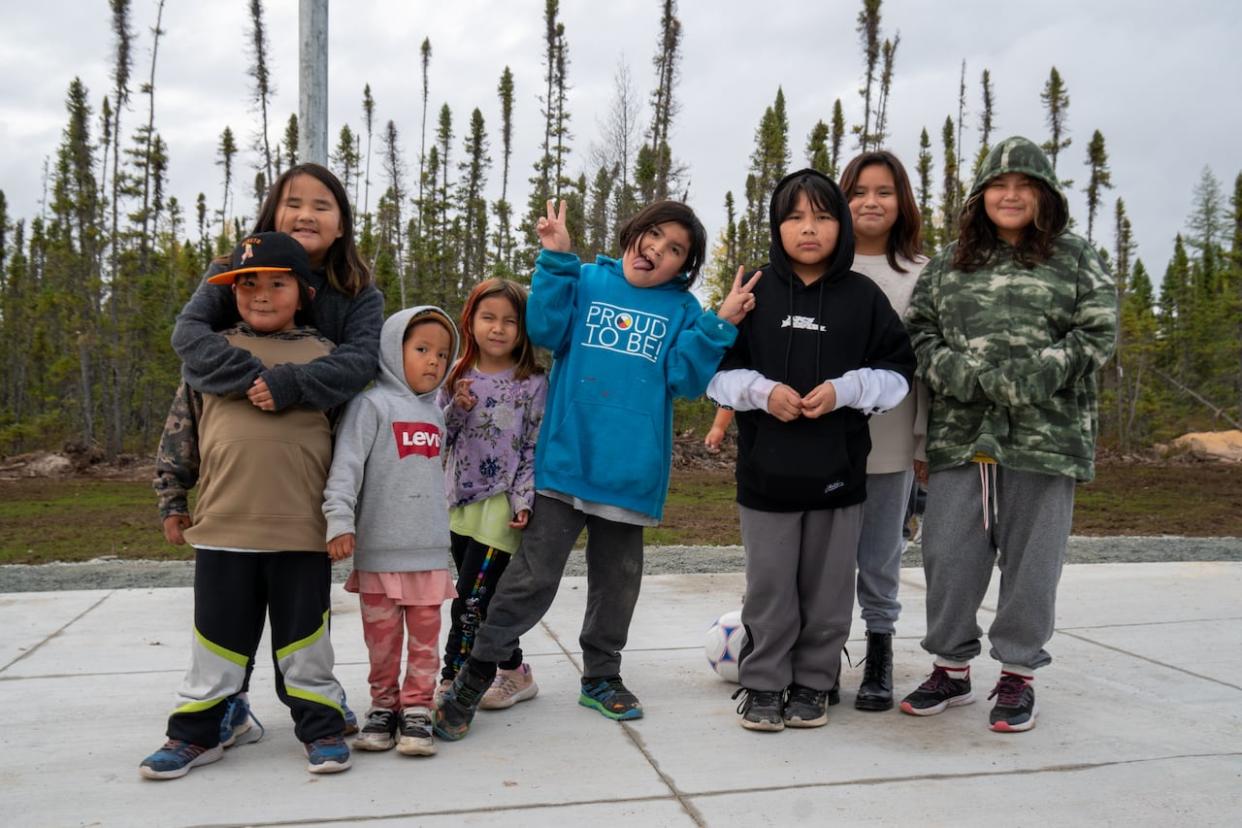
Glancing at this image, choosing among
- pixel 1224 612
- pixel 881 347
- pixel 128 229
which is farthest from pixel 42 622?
pixel 128 229

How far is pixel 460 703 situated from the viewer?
3.16 m

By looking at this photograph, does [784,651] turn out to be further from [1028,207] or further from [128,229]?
[128,229]

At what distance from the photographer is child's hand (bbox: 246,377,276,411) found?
9.20 ft

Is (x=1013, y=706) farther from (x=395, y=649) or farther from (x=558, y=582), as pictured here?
(x=395, y=649)

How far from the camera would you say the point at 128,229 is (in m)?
25.5

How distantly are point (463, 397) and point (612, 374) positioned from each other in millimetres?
549

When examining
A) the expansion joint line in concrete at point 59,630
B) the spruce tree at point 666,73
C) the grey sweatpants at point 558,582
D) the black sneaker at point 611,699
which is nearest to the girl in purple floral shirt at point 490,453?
the grey sweatpants at point 558,582

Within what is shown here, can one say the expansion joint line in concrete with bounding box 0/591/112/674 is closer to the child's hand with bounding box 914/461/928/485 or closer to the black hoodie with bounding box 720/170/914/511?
the black hoodie with bounding box 720/170/914/511

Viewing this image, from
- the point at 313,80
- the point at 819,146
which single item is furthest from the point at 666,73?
the point at 313,80

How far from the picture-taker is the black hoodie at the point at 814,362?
323cm

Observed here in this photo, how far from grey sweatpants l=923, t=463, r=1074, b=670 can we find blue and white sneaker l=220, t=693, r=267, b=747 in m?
2.34

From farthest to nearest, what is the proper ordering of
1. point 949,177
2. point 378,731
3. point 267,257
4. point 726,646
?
point 949,177, point 726,646, point 378,731, point 267,257

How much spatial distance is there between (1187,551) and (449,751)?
22.6 ft

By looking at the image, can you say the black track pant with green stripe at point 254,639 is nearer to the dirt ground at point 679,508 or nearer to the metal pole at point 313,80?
the metal pole at point 313,80
